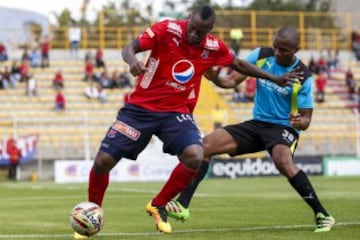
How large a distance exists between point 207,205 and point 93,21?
134 ft

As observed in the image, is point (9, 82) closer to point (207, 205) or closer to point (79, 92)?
point (79, 92)

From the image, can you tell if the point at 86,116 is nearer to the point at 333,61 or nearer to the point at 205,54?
the point at 333,61

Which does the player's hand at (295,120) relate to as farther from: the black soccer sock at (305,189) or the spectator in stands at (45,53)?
the spectator in stands at (45,53)

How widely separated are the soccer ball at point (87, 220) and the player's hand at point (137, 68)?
1507 mm

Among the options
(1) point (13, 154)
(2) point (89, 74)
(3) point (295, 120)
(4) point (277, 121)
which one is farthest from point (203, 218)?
(2) point (89, 74)

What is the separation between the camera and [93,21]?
56625mm

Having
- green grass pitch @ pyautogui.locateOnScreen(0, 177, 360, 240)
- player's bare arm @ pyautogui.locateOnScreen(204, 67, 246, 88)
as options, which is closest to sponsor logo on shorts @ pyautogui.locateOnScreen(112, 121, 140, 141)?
green grass pitch @ pyautogui.locateOnScreen(0, 177, 360, 240)

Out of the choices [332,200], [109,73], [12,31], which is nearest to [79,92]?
[109,73]

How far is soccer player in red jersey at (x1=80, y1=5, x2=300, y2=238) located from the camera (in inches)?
424

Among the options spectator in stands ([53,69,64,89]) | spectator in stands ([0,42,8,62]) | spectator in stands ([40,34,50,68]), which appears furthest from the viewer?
spectator in stands ([40,34,50,68])

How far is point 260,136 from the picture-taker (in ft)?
40.3

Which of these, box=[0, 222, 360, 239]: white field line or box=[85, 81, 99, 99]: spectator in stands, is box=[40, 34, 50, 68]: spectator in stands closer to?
box=[85, 81, 99, 99]: spectator in stands

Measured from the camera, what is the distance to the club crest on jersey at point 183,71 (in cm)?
1090

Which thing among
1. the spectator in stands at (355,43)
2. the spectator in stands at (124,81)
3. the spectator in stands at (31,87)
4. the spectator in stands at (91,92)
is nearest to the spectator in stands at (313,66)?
the spectator in stands at (355,43)
